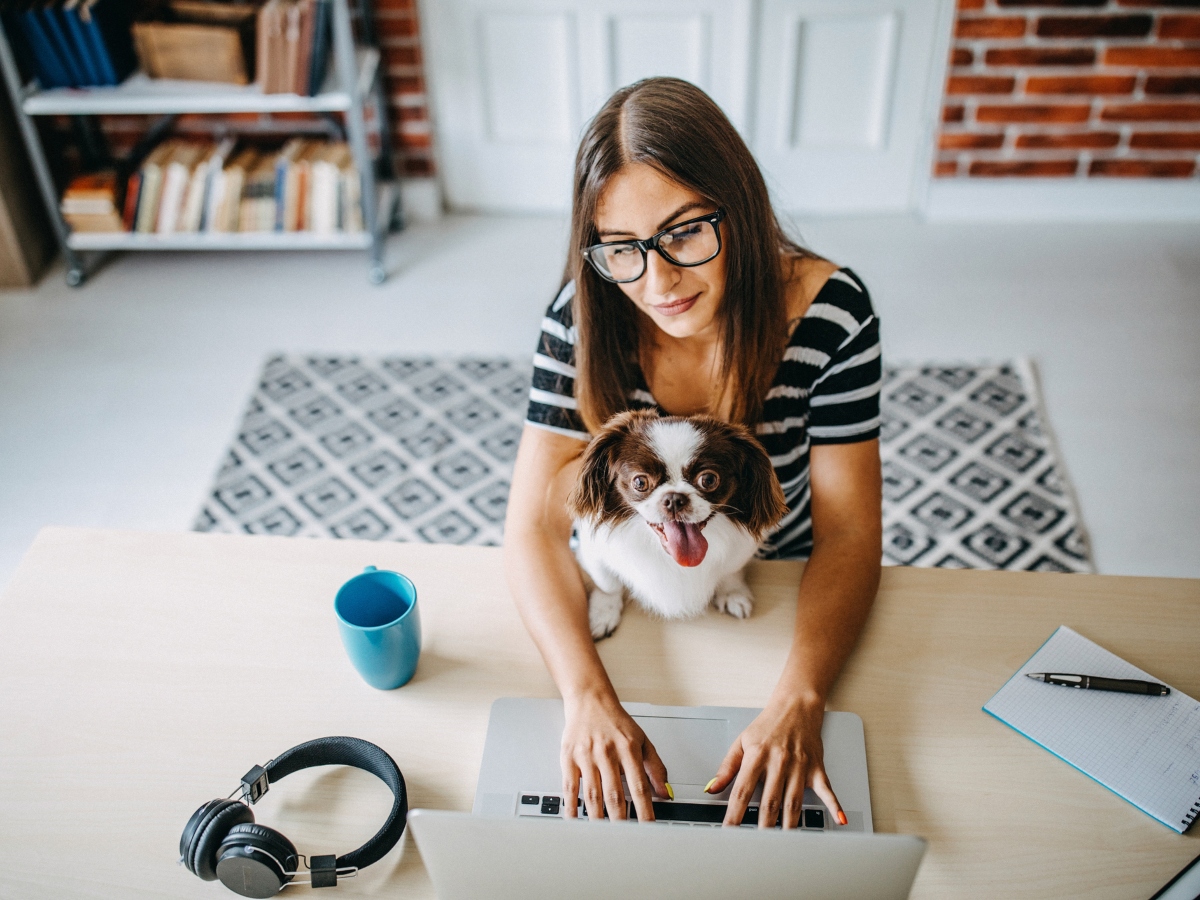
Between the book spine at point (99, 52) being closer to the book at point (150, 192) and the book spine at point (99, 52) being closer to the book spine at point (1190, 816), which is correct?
the book at point (150, 192)

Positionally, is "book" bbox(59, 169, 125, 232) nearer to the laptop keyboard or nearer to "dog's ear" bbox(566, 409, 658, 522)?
"dog's ear" bbox(566, 409, 658, 522)

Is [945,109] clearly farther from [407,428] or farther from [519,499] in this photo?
[519,499]

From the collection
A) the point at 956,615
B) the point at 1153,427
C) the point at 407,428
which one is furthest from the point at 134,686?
the point at 1153,427

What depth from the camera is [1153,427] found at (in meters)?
2.52

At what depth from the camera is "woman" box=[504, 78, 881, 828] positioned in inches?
35.8

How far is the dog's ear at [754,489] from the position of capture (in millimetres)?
932

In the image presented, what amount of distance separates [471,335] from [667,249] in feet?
6.64

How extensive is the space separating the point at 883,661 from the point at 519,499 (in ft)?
1.56

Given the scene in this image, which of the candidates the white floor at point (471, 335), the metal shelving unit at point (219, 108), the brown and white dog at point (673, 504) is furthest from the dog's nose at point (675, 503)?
the metal shelving unit at point (219, 108)

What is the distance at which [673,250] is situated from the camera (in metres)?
1.02

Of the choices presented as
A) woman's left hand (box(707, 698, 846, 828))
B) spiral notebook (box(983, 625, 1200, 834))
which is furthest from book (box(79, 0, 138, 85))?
spiral notebook (box(983, 625, 1200, 834))

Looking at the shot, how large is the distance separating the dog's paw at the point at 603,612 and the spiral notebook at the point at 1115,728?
16.2 inches

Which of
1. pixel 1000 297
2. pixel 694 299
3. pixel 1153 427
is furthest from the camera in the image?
pixel 1000 297

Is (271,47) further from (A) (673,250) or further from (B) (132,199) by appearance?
(A) (673,250)
